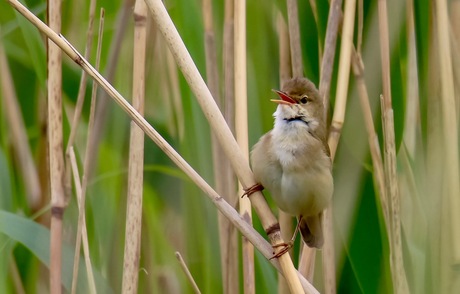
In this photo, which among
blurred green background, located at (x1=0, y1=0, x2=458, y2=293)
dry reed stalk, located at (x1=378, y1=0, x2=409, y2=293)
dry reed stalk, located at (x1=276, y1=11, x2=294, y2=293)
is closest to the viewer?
dry reed stalk, located at (x1=378, y1=0, x2=409, y2=293)

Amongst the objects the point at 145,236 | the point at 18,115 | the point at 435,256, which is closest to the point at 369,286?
the point at 435,256

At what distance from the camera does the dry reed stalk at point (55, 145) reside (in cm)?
206

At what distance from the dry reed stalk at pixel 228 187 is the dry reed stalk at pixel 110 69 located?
0.30 meters

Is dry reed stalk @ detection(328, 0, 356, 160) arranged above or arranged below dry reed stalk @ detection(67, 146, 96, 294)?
above

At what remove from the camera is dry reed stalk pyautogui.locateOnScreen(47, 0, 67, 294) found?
2061mm

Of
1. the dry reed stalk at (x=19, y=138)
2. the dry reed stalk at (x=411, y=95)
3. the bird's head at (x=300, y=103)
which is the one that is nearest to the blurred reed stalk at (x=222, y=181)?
the bird's head at (x=300, y=103)

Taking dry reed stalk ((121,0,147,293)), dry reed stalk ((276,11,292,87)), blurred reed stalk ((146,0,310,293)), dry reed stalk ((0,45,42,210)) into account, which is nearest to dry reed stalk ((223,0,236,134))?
dry reed stalk ((276,11,292,87))

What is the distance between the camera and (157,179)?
98.3 inches

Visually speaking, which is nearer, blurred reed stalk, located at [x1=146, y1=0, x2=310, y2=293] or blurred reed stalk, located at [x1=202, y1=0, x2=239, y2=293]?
blurred reed stalk, located at [x1=146, y1=0, x2=310, y2=293]

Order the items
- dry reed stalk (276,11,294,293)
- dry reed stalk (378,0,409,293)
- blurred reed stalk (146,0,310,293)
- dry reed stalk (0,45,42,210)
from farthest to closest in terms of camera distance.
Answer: dry reed stalk (0,45,42,210) → dry reed stalk (276,11,294,293) → dry reed stalk (378,0,409,293) → blurred reed stalk (146,0,310,293)

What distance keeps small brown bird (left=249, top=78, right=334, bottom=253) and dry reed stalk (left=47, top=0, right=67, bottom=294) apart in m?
0.50

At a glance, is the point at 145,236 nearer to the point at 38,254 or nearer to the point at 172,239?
the point at 172,239

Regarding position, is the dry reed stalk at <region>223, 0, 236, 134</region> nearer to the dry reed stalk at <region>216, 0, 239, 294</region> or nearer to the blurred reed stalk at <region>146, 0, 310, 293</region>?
the dry reed stalk at <region>216, 0, 239, 294</region>

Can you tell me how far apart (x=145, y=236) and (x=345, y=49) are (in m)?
0.85
